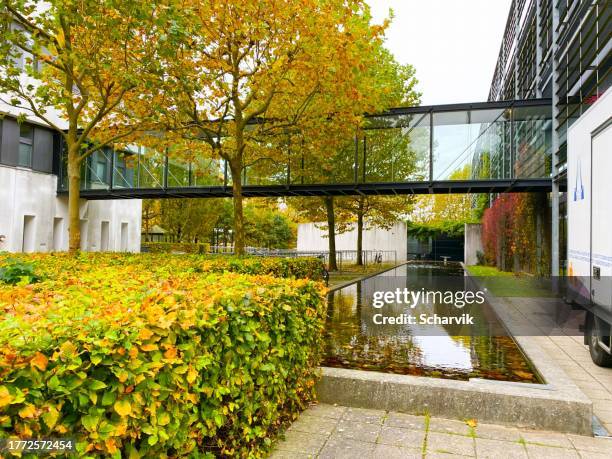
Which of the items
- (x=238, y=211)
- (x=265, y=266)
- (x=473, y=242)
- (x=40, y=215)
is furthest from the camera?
(x=473, y=242)

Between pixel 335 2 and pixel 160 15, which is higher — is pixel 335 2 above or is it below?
above

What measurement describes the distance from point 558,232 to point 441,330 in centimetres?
702

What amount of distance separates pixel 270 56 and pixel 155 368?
32.4ft

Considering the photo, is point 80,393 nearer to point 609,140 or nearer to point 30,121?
point 609,140

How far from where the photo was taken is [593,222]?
16.5 ft

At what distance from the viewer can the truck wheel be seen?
5.87 meters

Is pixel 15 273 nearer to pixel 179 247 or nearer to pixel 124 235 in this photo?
pixel 124 235

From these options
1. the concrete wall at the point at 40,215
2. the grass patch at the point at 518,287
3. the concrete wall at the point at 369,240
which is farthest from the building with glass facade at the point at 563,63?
the concrete wall at the point at 40,215

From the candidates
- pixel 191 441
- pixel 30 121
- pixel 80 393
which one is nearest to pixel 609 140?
pixel 191 441

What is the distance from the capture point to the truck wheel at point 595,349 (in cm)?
587

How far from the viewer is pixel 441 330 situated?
8.60 m

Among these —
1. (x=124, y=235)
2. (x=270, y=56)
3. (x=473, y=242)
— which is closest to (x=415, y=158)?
(x=270, y=56)

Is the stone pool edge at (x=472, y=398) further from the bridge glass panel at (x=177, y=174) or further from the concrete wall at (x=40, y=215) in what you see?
the concrete wall at (x=40, y=215)

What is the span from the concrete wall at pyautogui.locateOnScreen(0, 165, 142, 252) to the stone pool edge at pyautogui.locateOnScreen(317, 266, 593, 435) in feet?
65.2
